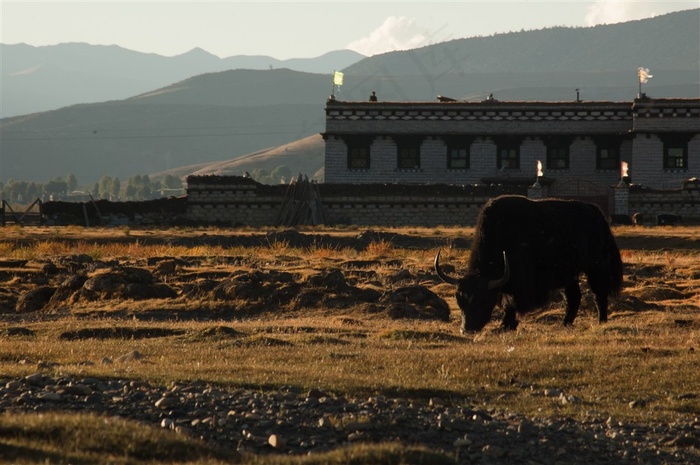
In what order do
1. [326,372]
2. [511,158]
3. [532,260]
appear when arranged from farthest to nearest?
1. [511,158]
2. [532,260]
3. [326,372]

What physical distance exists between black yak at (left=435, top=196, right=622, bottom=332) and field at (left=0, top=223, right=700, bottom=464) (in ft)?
1.55

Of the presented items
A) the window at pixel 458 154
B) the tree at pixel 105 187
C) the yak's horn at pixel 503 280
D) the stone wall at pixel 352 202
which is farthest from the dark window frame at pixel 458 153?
the tree at pixel 105 187

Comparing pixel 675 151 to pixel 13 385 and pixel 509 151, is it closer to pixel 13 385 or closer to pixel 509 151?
pixel 509 151

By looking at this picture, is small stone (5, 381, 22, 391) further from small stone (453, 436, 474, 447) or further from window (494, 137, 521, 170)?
window (494, 137, 521, 170)

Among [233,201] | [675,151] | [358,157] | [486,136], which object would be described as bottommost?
[233,201]

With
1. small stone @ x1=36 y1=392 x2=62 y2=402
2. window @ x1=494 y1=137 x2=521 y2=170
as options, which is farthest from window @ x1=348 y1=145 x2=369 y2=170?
small stone @ x1=36 y1=392 x2=62 y2=402

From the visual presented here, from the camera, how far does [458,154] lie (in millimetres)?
57656

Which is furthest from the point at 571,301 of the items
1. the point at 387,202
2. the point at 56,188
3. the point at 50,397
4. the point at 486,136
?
the point at 56,188

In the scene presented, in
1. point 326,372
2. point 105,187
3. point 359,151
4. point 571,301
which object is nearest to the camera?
point 326,372

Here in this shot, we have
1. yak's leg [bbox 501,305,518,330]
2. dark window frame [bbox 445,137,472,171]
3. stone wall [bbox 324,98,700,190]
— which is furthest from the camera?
dark window frame [bbox 445,137,472,171]

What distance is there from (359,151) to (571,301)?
127 ft

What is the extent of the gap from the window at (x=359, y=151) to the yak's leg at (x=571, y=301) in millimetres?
38379

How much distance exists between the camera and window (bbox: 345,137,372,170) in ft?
189

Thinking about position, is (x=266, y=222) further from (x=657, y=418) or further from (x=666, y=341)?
(x=657, y=418)
